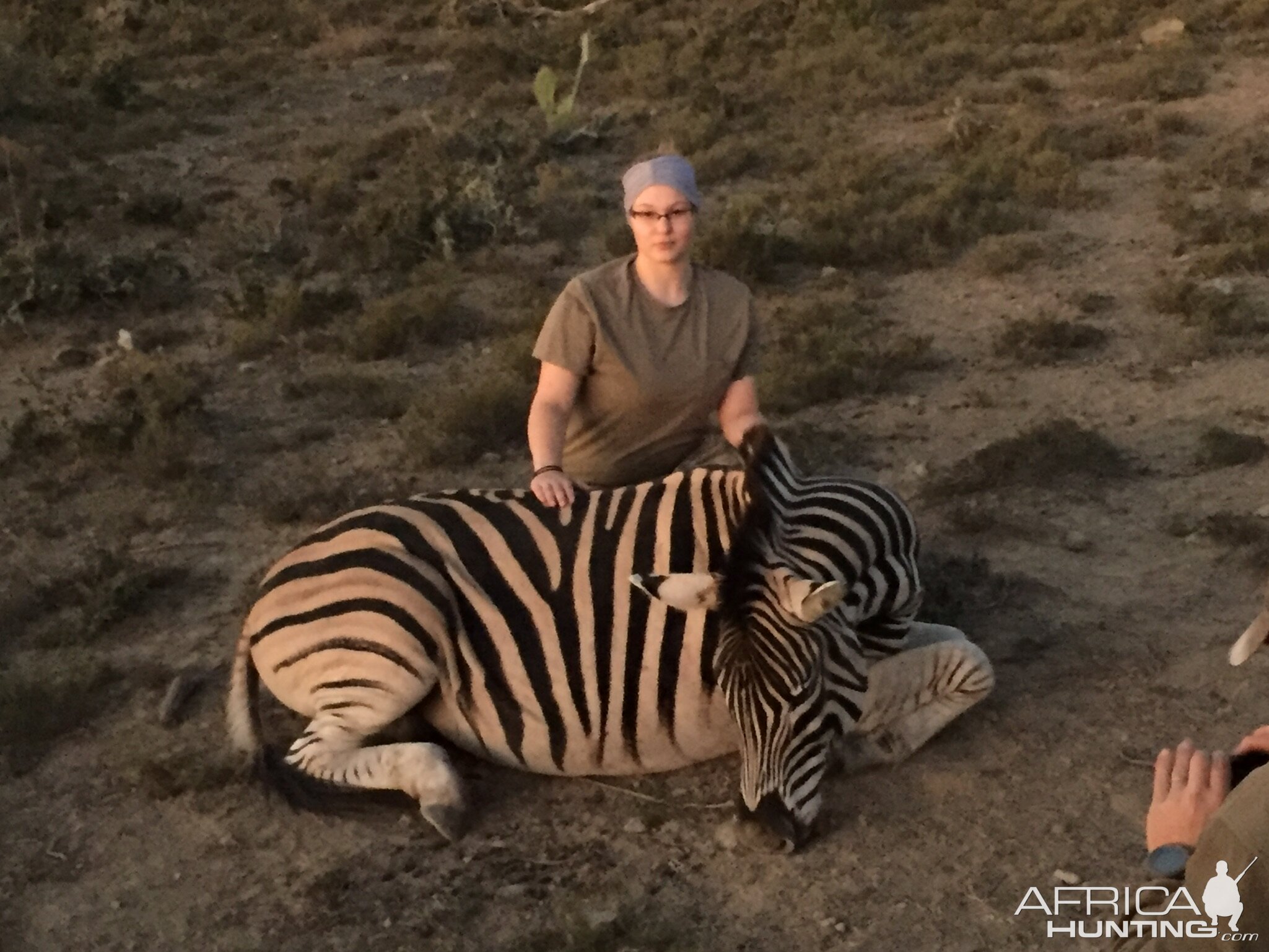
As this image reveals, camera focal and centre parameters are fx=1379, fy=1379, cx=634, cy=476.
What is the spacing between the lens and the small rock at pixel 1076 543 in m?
5.46

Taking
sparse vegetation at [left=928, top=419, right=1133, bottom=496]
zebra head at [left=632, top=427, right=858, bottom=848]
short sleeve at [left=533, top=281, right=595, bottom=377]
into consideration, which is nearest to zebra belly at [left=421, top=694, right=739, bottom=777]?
zebra head at [left=632, top=427, right=858, bottom=848]

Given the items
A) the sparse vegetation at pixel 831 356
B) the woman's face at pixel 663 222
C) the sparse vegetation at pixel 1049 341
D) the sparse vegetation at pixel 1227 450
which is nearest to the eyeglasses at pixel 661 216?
the woman's face at pixel 663 222

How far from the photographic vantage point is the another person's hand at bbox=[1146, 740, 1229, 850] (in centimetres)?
221

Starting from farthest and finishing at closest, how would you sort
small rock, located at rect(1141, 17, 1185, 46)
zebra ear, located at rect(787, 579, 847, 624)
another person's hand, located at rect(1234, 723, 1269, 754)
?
1. small rock, located at rect(1141, 17, 1185, 46)
2. zebra ear, located at rect(787, 579, 847, 624)
3. another person's hand, located at rect(1234, 723, 1269, 754)

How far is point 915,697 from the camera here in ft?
14.1

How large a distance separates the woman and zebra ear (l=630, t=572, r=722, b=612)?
0.65 meters

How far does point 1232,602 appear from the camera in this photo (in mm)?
4996

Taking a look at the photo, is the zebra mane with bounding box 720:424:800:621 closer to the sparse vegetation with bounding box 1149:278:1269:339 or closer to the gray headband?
the gray headband

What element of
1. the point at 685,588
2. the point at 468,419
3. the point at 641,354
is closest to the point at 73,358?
the point at 468,419

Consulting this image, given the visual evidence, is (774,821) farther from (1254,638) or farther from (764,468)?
(1254,638)

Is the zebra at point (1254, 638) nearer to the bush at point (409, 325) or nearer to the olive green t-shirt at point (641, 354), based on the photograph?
the olive green t-shirt at point (641, 354)

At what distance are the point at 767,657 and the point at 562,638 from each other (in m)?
0.76

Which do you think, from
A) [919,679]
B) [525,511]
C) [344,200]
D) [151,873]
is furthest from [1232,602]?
[344,200]

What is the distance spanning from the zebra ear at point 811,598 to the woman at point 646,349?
90cm
